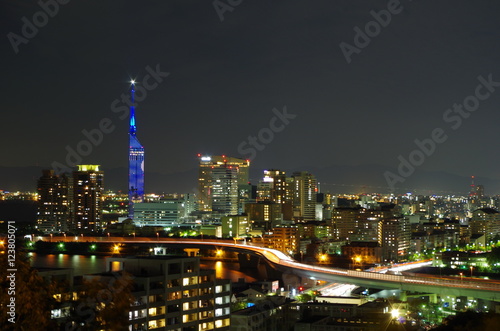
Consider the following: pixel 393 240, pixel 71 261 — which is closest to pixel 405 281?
pixel 393 240

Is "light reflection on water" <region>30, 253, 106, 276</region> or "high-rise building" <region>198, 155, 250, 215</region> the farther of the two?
"high-rise building" <region>198, 155, 250, 215</region>

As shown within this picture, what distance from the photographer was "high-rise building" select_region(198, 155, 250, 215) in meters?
40.3

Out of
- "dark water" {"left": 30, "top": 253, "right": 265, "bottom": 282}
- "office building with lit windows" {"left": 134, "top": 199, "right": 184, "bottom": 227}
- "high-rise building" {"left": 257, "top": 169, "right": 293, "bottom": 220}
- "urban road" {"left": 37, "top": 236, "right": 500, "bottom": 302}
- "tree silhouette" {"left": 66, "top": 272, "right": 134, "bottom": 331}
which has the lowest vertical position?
"dark water" {"left": 30, "top": 253, "right": 265, "bottom": 282}

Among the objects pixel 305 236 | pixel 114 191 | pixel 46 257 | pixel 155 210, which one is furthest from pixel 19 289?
pixel 114 191

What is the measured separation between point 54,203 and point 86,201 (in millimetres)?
1642

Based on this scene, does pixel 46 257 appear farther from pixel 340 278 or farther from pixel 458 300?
pixel 458 300

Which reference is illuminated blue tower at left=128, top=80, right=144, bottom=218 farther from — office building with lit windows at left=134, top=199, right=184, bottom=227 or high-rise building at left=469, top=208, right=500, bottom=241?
high-rise building at left=469, top=208, right=500, bottom=241

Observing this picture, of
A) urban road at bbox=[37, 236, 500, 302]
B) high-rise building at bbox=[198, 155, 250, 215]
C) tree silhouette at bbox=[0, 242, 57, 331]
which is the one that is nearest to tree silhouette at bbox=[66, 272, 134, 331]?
tree silhouette at bbox=[0, 242, 57, 331]

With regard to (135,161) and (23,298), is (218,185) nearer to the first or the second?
(135,161)

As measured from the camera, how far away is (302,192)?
37.8 m

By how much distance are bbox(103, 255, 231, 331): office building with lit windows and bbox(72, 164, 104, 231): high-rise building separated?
2541 cm

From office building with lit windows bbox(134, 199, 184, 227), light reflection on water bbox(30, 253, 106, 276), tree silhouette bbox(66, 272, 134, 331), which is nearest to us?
tree silhouette bbox(66, 272, 134, 331)

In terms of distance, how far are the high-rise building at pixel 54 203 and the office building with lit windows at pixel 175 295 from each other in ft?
85.2

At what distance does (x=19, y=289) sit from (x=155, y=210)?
110 feet
